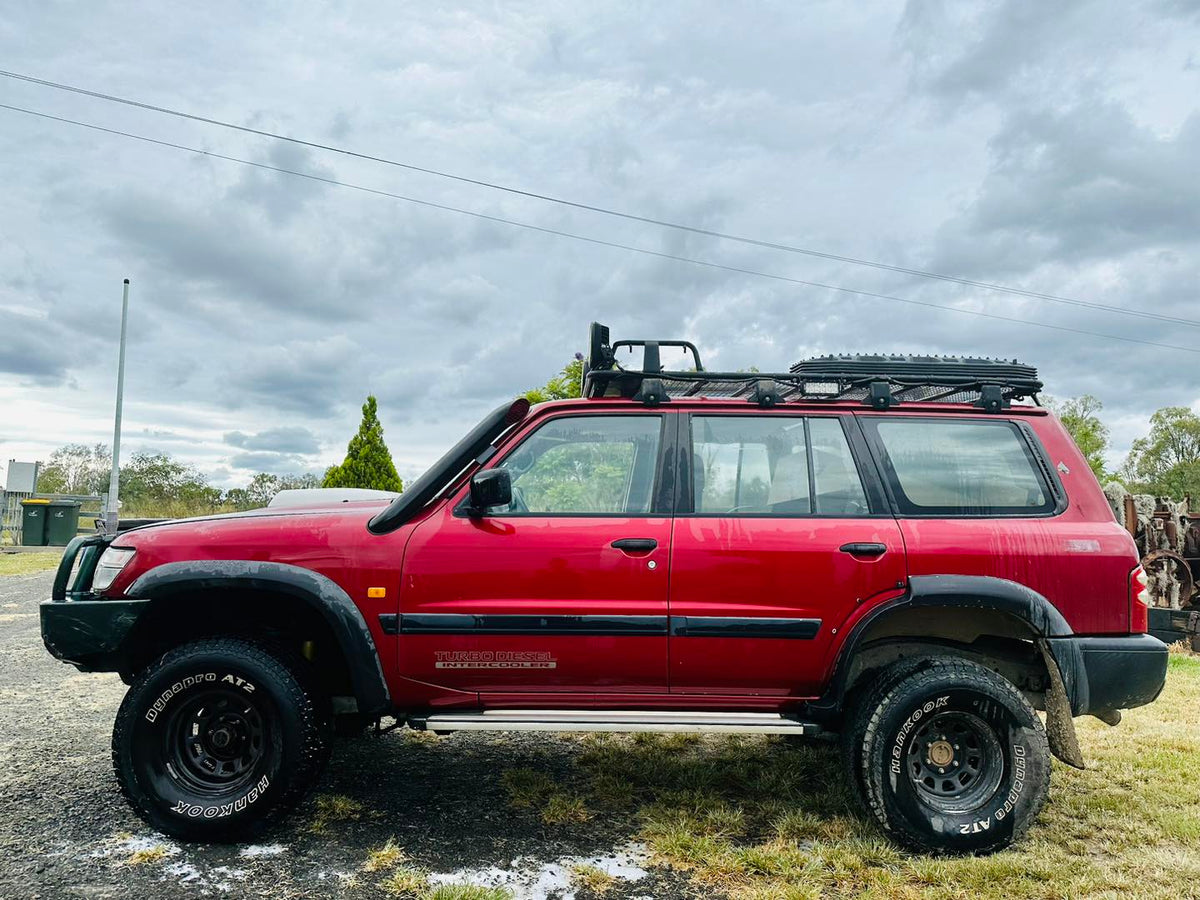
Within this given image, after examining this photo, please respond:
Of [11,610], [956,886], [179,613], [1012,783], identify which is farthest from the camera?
[11,610]

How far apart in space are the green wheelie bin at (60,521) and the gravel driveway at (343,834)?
1836cm

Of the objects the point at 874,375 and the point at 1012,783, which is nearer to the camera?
the point at 1012,783

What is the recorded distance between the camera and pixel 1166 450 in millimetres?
49344

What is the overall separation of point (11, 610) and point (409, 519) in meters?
9.74

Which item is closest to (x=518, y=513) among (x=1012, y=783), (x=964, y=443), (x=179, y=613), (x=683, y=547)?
(x=683, y=547)

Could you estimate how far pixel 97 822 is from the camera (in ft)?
12.7

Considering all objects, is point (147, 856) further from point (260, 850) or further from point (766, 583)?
point (766, 583)

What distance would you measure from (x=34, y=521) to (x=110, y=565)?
20667 mm

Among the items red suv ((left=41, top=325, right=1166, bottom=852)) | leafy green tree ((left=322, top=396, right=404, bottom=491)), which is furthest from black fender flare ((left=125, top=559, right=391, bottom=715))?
leafy green tree ((left=322, top=396, right=404, bottom=491))

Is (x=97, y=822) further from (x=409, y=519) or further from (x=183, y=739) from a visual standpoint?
Answer: (x=409, y=519)

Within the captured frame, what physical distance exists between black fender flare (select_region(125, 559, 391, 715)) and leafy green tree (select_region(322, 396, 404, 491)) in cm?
1555

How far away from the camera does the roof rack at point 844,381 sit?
4066 millimetres

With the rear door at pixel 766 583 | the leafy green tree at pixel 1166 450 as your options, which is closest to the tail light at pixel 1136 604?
the rear door at pixel 766 583

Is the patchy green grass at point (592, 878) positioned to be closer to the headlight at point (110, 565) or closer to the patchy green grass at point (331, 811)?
the patchy green grass at point (331, 811)
